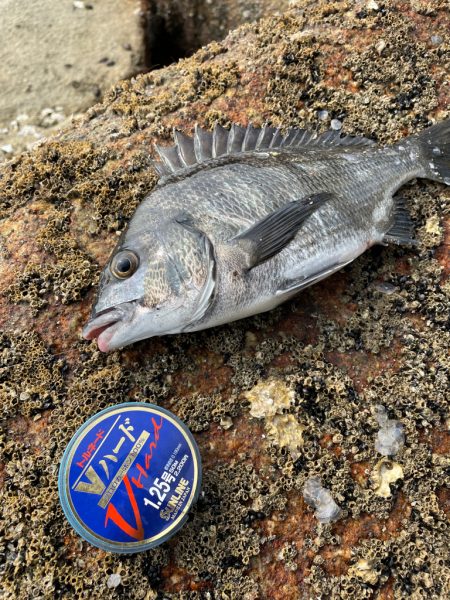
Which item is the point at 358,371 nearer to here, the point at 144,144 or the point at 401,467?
the point at 401,467

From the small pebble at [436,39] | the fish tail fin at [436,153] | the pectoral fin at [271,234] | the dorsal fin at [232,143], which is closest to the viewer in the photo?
the pectoral fin at [271,234]

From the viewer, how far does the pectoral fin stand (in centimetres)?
274

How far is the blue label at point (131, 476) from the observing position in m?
2.35

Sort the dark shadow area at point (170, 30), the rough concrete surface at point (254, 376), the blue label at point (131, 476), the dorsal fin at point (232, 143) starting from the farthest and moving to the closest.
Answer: the dark shadow area at point (170, 30) → the dorsal fin at point (232, 143) → the rough concrete surface at point (254, 376) → the blue label at point (131, 476)

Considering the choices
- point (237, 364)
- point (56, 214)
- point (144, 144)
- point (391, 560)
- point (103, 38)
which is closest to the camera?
point (391, 560)

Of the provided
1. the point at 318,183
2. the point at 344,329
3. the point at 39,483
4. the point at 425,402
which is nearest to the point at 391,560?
the point at 425,402

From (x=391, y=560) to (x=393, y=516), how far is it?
21 cm

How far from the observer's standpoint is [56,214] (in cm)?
327

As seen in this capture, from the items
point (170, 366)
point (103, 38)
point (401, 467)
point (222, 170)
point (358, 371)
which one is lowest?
point (401, 467)

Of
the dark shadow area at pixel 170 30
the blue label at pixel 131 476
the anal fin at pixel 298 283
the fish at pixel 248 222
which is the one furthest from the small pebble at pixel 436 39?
the blue label at pixel 131 476

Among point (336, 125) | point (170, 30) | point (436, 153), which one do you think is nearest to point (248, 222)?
point (336, 125)

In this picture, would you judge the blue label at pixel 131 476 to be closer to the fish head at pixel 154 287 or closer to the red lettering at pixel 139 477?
the red lettering at pixel 139 477

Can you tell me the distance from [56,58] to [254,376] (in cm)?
404

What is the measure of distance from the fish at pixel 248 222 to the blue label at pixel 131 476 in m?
0.43
